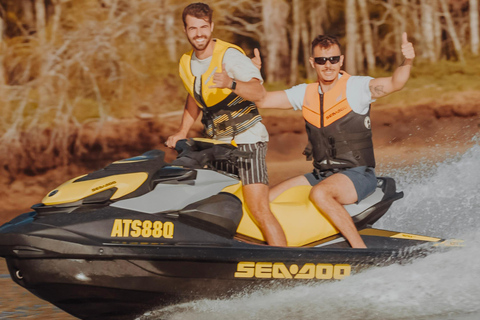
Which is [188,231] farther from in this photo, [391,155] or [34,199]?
[391,155]

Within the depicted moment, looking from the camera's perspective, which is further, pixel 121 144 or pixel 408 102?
pixel 408 102

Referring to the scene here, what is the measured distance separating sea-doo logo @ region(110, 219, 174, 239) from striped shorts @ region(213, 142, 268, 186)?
0.54 m

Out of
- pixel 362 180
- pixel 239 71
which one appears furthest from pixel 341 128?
pixel 239 71

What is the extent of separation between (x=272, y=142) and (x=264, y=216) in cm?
639

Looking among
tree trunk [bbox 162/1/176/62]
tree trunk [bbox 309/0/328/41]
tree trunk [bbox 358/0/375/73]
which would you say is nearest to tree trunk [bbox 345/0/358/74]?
tree trunk [bbox 358/0/375/73]

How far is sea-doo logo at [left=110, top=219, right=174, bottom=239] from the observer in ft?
12.0

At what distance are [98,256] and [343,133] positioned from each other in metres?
1.53

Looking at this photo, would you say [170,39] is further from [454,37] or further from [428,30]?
[454,37]

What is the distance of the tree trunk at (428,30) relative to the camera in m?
11.5

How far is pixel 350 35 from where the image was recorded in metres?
11.4

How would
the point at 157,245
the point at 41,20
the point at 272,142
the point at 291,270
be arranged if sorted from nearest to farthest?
1. the point at 157,245
2. the point at 291,270
3. the point at 272,142
4. the point at 41,20

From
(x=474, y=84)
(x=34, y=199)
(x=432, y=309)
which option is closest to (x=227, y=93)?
(x=432, y=309)

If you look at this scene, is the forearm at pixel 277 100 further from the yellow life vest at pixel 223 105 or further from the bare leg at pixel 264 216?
the bare leg at pixel 264 216

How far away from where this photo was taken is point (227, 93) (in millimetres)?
4090
